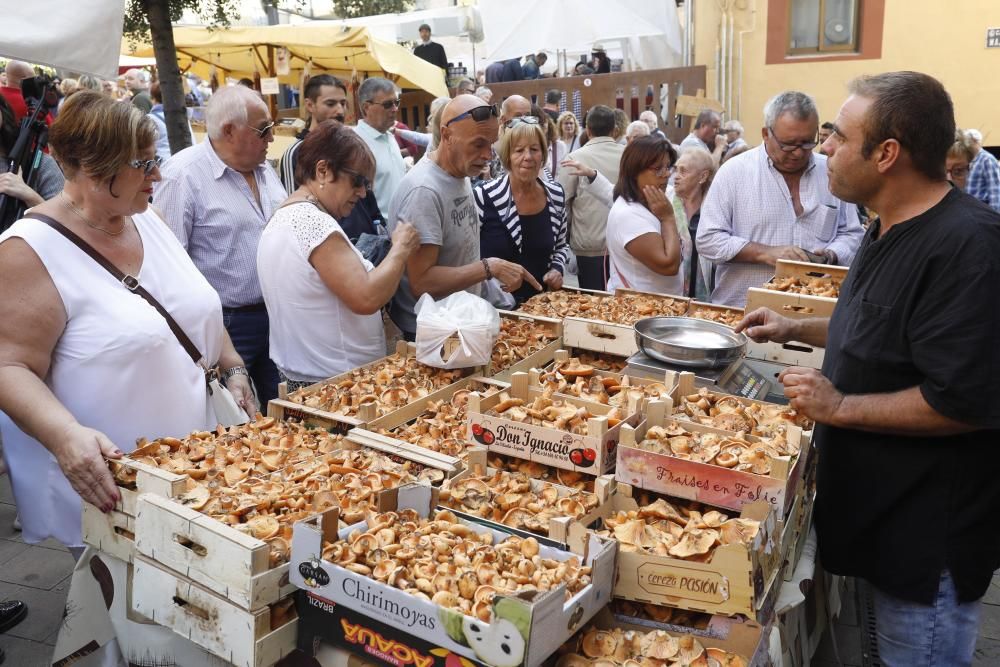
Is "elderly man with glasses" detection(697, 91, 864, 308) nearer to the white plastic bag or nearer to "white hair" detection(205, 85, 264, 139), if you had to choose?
the white plastic bag

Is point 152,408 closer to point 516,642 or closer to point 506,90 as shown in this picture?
point 516,642

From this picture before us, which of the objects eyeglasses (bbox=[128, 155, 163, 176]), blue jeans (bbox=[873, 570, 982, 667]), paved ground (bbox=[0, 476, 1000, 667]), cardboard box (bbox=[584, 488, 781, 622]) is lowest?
paved ground (bbox=[0, 476, 1000, 667])

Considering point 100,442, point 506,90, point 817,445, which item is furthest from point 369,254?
point 506,90

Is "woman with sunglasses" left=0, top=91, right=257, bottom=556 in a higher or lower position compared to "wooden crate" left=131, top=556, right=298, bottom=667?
higher

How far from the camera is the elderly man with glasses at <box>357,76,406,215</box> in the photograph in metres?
6.15

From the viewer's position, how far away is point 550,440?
2.38m

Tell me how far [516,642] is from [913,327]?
1.34 metres

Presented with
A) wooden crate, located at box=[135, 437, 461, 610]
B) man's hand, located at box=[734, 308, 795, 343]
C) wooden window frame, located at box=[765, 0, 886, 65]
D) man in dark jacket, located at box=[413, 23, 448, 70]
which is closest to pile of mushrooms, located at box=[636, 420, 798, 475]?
man's hand, located at box=[734, 308, 795, 343]

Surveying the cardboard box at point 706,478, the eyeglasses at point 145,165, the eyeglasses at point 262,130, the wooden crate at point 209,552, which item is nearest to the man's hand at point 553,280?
the eyeglasses at point 262,130

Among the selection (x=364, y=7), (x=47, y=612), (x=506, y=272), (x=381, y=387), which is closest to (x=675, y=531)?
(x=381, y=387)

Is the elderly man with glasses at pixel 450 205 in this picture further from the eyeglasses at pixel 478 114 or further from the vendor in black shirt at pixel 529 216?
the vendor in black shirt at pixel 529 216

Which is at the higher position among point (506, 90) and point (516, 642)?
point (506, 90)

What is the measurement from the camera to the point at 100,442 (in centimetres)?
230

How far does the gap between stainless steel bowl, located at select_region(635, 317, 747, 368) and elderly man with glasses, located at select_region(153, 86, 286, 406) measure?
1951 millimetres
